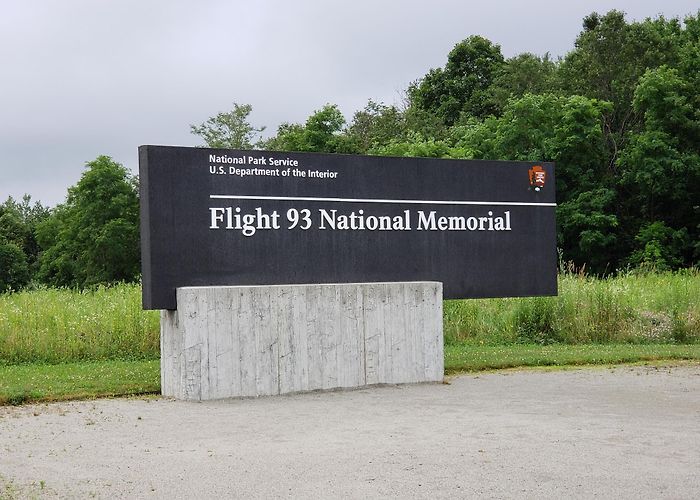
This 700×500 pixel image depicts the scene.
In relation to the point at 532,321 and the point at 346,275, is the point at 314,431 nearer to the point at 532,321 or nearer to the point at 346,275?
the point at 346,275

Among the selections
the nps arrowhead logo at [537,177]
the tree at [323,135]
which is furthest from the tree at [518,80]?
the nps arrowhead logo at [537,177]

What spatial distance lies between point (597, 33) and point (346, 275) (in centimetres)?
3643

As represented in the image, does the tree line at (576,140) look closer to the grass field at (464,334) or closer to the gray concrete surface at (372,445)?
the grass field at (464,334)

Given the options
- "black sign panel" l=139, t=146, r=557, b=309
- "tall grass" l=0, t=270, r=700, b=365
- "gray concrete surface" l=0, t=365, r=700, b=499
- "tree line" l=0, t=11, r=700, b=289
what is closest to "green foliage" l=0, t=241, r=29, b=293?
"tree line" l=0, t=11, r=700, b=289

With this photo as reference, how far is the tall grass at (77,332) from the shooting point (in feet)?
53.0

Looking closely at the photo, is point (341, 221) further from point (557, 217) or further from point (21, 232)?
point (21, 232)

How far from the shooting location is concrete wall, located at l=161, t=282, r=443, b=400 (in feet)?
39.0

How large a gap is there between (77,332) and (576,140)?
98.7ft

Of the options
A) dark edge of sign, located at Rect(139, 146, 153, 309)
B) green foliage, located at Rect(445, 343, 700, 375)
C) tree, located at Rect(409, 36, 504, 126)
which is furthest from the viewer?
tree, located at Rect(409, 36, 504, 126)

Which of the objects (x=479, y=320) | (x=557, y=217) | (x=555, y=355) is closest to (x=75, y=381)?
(x=555, y=355)

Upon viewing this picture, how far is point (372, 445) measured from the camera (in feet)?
28.8

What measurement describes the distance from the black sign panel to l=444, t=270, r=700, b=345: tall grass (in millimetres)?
4190

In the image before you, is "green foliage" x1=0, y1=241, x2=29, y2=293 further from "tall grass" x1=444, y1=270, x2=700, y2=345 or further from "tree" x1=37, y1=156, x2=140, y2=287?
"tall grass" x1=444, y1=270, x2=700, y2=345

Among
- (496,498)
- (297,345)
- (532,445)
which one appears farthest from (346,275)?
(496,498)
